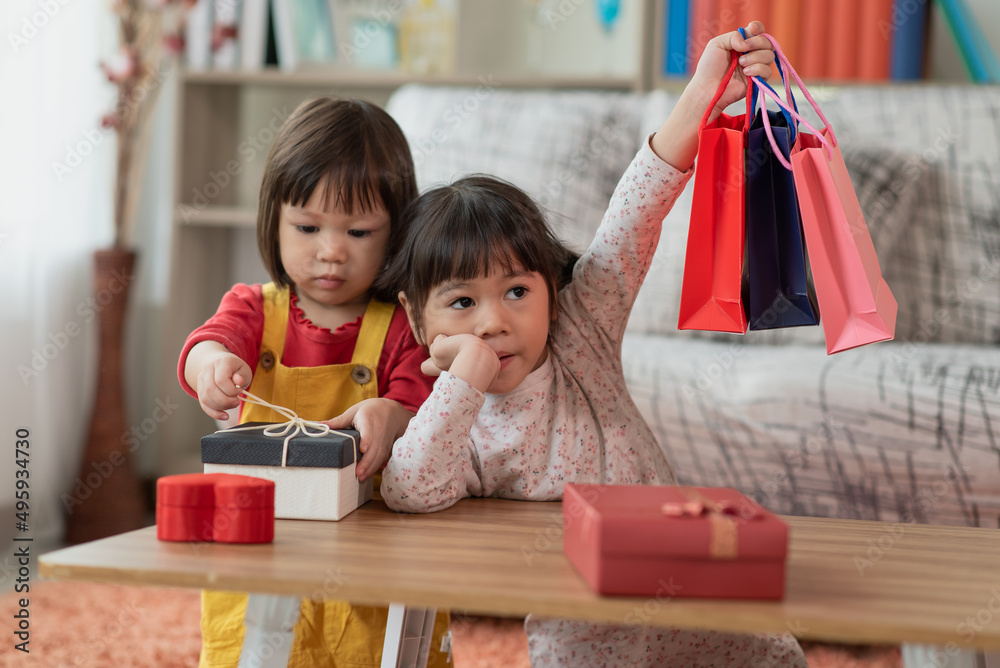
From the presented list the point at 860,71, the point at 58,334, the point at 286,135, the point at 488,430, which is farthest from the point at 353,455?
the point at 860,71

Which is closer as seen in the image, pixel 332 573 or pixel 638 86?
pixel 332 573

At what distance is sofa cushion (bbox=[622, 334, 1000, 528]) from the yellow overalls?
1.78ft

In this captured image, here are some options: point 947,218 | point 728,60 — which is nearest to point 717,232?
point 728,60

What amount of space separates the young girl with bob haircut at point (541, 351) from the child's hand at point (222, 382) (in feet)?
0.52

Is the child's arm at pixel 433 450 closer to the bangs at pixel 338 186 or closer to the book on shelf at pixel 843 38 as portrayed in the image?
the bangs at pixel 338 186

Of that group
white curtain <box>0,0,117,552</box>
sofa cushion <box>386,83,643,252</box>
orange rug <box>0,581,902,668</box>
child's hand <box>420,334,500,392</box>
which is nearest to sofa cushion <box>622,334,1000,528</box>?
orange rug <box>0,581,902,668</box>

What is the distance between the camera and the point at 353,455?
0.73m

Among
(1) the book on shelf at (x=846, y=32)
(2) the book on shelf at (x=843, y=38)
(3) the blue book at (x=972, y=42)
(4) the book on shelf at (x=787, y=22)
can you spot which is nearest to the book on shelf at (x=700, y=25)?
(1) the book on shelf at (x=846, y=32)

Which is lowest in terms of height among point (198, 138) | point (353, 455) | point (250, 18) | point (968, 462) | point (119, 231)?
point (968, 462)

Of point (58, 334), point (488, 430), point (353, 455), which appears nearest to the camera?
point (353, 455)

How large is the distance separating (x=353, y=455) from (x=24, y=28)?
1593mm

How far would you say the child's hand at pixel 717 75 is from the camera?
76 centimetres

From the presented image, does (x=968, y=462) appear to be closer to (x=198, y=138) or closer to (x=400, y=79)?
(x=400, y=79)

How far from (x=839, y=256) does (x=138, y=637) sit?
1.19m
